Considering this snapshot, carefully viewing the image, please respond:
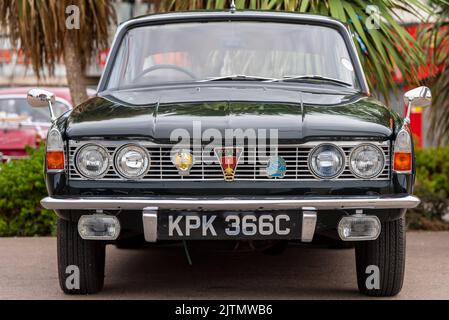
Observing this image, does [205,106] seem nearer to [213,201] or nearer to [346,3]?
[213,201]

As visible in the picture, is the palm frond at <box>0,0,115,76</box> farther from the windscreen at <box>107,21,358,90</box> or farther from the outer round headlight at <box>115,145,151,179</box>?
the outer round headlight at <box>115,145,151,179</box>

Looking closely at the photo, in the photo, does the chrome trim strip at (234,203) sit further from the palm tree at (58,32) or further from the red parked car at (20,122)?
the red parked car at (20,122)

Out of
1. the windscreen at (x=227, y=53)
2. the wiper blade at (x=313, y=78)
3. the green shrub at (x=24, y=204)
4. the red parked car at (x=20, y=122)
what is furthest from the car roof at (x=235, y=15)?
the red parked car at (x=20, y=122)

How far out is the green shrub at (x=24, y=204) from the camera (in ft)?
25.0

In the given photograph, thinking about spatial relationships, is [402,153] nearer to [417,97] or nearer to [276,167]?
[276,167]

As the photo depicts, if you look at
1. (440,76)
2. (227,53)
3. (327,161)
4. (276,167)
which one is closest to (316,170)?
(327,161)

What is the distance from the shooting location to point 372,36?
8.13 metres

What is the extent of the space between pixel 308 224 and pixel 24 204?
380 cm

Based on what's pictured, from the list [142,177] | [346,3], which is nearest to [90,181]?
[142,177]

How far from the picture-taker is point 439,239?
756cm

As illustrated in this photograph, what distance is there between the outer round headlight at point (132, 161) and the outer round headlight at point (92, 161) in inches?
2.6

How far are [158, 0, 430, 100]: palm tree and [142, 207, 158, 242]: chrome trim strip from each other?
3.88m

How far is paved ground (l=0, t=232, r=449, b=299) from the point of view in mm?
5148
